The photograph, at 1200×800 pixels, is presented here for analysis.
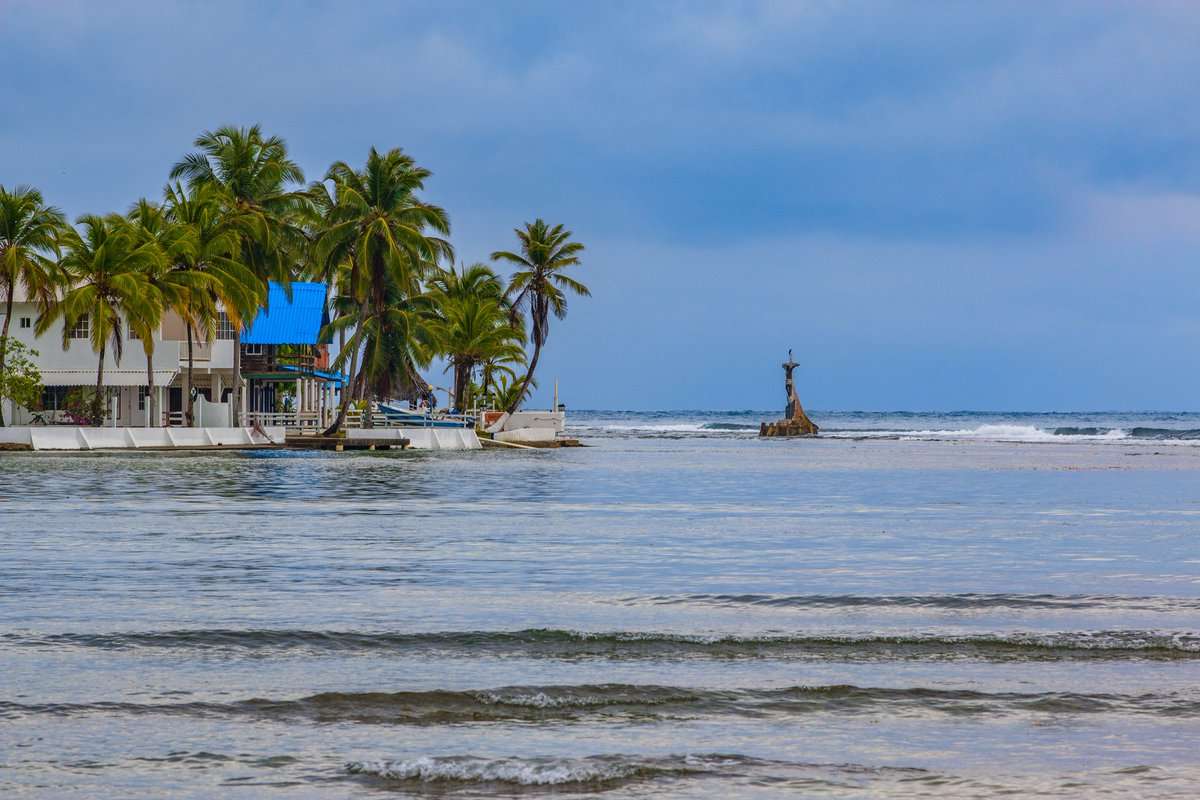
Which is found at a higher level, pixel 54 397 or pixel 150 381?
pixel 150 381

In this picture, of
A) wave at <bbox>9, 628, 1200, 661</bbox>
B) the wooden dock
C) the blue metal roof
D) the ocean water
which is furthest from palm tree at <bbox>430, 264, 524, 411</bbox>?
wave at <bbox>9, 628, 1200, 661</bbox>

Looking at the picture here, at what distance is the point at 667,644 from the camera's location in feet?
33.4

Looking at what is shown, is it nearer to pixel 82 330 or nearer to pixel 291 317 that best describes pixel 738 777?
pixel 82 330

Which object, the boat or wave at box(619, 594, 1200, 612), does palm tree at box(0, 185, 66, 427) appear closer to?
the boat

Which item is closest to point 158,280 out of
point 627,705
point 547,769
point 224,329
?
point 224,329

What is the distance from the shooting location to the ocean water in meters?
6.62

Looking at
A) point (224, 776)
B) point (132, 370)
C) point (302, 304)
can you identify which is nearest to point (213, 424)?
point (132, 370)

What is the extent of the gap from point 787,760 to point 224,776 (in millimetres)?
2633

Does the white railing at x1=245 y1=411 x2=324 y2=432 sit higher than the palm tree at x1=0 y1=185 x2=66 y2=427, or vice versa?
the palm tree at x1=0 y1=185 x2=66 y2=427

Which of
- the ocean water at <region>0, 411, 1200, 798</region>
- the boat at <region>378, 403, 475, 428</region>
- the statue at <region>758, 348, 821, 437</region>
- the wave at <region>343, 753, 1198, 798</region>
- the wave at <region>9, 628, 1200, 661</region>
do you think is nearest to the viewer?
the wave at <region>343, 753, 1198, 798</region>

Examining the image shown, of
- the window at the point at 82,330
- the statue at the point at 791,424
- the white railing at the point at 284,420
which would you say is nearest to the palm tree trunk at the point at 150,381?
the window at the point at 82,330

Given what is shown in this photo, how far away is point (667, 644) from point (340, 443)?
48698 millimetres

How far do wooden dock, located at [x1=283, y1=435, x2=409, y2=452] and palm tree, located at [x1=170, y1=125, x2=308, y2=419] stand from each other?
415 centimetres

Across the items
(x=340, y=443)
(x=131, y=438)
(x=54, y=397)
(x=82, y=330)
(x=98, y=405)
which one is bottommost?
(x=340, y=443)
